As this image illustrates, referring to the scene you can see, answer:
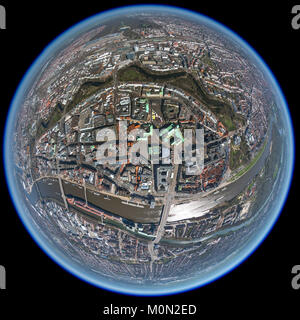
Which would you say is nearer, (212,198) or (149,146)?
(212,198)

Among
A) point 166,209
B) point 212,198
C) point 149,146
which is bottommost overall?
point 166,209

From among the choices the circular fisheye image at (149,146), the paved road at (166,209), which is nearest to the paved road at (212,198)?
the circular fisheye image at (149,146)

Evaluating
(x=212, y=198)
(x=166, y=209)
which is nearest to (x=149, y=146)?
(x=166, y=209)

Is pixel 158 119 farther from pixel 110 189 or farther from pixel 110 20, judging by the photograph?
pixel 110 20

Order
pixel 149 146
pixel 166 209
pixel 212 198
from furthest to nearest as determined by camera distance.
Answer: pixel 149 146 < pixel 212 198 < pixel 166 209

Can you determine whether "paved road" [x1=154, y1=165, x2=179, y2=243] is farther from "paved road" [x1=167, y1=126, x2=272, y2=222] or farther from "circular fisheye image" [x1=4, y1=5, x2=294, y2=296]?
"paved road" [x1=167, y1=126, x2=272, y2=222]

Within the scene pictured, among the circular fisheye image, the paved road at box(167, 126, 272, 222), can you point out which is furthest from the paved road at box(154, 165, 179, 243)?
the paved road at box(167, 126, 272, 222)

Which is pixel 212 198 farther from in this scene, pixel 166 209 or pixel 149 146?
pixel 149 146

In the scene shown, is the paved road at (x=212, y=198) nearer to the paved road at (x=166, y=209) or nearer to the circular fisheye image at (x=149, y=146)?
the circular fisheye image at (x=149, y=146)

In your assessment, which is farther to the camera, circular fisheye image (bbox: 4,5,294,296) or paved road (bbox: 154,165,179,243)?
circular fisheye image (bbox: 4,5,294,296)
